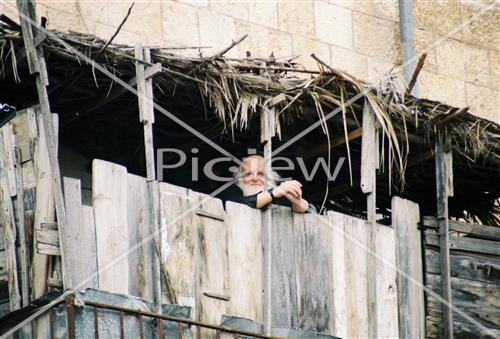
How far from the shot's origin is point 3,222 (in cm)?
970

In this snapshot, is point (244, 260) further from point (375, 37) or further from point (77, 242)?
point (375, 37)

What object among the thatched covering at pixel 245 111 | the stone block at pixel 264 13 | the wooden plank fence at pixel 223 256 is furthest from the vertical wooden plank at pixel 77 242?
the stone block at pixel 264 13

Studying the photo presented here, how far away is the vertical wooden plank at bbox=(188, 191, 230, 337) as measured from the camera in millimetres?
9969

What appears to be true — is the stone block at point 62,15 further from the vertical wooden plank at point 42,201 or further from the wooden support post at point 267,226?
the vertical wooden plank at point 42,201

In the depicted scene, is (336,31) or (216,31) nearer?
(216,31)

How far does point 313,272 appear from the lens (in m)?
10.6

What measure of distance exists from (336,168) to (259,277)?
1.78 m

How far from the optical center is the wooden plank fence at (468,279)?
36.8 ft

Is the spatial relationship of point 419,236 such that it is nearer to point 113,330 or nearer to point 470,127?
point 470,127

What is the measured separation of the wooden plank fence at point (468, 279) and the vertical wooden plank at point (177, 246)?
207 cm

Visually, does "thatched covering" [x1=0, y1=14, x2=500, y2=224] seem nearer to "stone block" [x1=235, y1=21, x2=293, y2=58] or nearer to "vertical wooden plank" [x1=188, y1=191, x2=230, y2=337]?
"vertical wooden plank" [x1=188, y1=191, x2=230, y2=337]

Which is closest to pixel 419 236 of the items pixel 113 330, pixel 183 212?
pixel 183 212

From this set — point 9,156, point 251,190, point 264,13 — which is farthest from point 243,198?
point 264,13

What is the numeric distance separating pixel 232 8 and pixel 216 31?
12.0 inches
